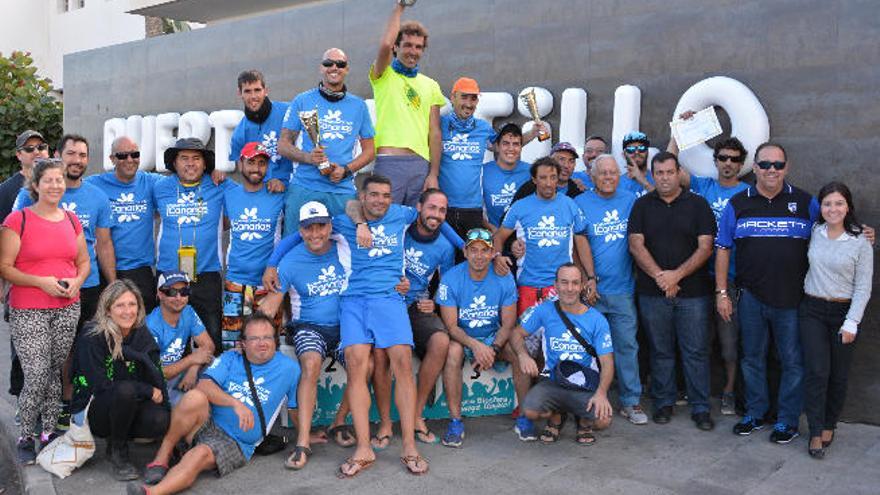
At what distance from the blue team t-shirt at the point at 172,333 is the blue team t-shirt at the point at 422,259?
1.55 m

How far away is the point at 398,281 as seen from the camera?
19.9 ft

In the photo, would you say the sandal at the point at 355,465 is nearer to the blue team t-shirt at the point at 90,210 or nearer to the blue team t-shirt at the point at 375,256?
the blue team t-shirt at the point at 375,256

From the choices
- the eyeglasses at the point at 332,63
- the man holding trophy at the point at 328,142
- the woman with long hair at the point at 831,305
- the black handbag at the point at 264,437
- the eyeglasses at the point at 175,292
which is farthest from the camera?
the man holding trophy at the point at 328,142

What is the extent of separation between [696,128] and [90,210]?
4.62 meters

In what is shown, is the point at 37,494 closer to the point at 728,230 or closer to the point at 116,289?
the point at 116,289

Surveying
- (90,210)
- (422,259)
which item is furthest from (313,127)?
A: (90,210)

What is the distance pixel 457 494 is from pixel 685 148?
3.44 m

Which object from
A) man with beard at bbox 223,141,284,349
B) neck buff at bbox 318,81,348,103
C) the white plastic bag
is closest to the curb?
the white plastic bag

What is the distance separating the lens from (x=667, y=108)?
24.1ft

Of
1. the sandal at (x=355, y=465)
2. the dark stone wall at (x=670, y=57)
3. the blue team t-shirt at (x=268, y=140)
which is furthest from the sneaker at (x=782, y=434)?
the blue team t-shirt at (x=268, y=140)

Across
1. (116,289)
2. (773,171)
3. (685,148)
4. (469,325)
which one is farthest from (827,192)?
(116,289)

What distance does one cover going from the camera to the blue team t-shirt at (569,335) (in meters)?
5.91

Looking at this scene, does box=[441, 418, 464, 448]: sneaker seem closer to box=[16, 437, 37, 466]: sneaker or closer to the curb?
the curb

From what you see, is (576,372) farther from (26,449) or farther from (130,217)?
(26,449)
